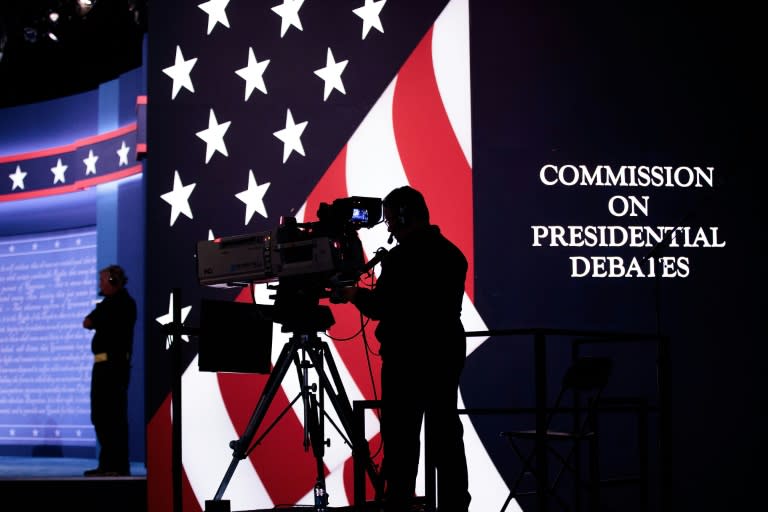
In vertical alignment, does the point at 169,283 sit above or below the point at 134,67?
below

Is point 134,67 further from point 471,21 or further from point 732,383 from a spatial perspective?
point 732,383

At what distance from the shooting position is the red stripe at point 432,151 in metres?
5.18

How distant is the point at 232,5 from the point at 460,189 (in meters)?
1.65

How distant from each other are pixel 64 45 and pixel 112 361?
3464mm

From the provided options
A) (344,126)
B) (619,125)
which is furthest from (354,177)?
(619,125)

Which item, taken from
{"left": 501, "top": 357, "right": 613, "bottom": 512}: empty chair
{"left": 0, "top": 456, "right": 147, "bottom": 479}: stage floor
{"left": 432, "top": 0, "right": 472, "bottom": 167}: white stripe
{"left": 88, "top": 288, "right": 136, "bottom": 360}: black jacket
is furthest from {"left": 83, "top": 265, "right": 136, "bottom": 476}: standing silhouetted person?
{"left": 501, "top": 357, "right": 613, "bottom": 512}: empty chair

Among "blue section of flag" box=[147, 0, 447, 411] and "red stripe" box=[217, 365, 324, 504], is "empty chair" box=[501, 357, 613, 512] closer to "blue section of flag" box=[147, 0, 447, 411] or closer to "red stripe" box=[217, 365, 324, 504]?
"red stripe" box=[217, 365, 324, 504]

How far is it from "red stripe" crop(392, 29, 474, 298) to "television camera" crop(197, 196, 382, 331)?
1424mm

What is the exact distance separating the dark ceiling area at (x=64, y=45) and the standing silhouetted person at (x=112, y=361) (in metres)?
2.23

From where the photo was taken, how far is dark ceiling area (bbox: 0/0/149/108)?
7250 millimetres

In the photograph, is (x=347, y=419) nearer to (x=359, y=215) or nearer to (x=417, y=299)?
(x=417, y=299)

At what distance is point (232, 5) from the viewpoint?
17.5ft

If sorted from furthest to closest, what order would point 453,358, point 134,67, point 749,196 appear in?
point 134,67, point 749,196, point 453,358

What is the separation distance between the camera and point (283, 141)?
526cm
